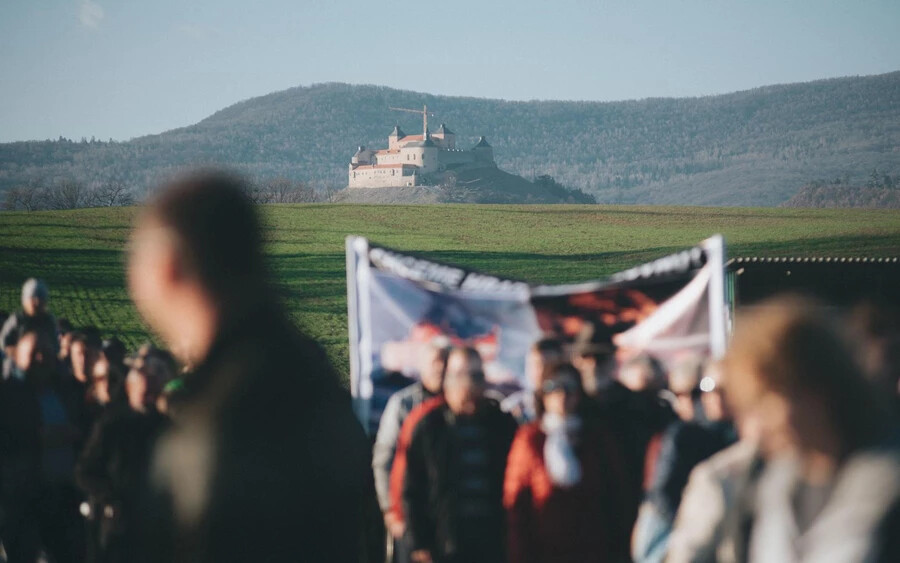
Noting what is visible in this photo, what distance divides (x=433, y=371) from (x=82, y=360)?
2813mm

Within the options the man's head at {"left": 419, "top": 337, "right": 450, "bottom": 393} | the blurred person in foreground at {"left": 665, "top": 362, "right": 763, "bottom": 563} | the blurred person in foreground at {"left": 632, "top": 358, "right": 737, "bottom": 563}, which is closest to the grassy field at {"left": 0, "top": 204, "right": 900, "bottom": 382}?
the man's head at {"left": 419, "top": 337, "right": 450, "bottom": 393}

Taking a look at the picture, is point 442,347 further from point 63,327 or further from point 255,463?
point 63,327

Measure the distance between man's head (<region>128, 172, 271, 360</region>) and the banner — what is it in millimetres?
4469

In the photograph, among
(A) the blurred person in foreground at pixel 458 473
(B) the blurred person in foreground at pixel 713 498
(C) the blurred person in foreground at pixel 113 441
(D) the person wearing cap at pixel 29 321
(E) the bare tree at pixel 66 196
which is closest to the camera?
(B) the blurred person in foreground at pixel 713 498

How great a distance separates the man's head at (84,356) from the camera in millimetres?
7418

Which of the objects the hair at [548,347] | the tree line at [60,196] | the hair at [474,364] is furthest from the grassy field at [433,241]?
the tree line at [60,196]

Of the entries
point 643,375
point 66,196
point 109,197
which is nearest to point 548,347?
point 643,375

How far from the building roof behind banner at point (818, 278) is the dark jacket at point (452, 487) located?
5541mm

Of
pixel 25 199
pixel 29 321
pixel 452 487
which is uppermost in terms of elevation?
pixel 29 321

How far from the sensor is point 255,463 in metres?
1.93

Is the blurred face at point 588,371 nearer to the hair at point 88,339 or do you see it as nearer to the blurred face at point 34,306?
the hair at point 88,339

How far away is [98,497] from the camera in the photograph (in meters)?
4.89

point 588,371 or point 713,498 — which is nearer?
point 713,498

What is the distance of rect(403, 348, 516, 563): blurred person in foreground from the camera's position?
18.7ft
